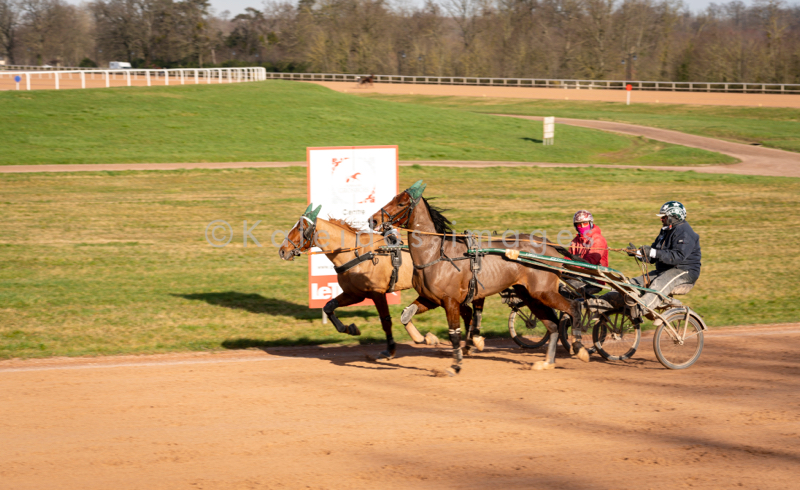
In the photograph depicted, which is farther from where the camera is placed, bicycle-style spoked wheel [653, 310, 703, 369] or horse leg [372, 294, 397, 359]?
horse leg [372, 294, 397, 359]

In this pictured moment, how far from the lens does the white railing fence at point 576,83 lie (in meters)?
56.8

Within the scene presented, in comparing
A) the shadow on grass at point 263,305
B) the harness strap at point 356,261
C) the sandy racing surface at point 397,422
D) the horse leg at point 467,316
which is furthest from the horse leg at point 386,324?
the shadow on grass at point 263,305

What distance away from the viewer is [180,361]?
940 centimetres

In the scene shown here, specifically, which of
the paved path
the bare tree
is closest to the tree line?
the bare tree

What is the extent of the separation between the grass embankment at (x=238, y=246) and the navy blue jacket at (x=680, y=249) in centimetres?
304

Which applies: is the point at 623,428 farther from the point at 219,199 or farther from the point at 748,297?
the point at 219,199

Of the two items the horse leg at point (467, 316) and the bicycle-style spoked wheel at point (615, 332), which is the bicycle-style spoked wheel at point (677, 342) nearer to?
the bicycle-style spoked wheel at point (615, 332)

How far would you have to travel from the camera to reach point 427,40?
94.4 metres

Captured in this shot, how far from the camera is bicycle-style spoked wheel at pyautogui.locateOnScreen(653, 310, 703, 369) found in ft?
28.3

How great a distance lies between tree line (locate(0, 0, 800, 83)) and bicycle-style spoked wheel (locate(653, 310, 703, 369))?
59896mm

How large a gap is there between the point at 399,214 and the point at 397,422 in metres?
2.39

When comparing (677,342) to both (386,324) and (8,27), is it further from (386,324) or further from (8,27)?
(8,27)

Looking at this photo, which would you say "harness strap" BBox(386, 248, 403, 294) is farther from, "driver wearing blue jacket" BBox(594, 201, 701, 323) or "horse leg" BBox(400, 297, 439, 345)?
"driver wearing blue jacket" BBox(594, 201, 701, 323)

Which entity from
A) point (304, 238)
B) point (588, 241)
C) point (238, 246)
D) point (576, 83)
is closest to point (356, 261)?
point (304, 238)
